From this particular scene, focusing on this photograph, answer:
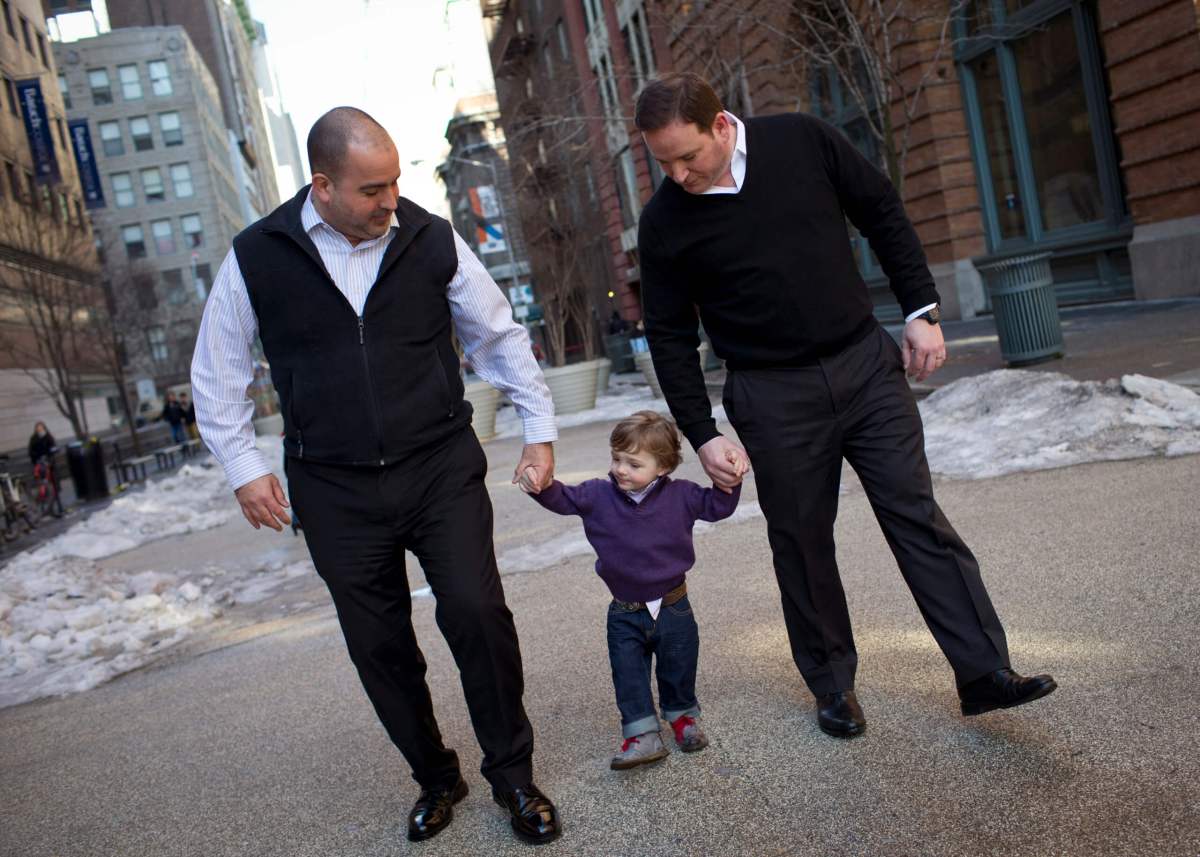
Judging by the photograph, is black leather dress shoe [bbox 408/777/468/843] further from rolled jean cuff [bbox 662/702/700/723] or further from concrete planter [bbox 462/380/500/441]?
concrete planter [bbox 462/380/500/441]

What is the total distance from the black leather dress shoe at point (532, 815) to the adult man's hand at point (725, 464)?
1094 mm

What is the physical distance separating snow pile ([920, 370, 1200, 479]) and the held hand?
5678 millimetres

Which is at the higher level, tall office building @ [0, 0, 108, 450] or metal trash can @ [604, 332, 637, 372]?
tall office building @ [0, 0, 108, 450]

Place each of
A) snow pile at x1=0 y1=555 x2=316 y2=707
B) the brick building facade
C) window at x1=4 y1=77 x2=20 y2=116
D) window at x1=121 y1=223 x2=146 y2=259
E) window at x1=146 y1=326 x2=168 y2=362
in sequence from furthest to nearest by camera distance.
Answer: window at x1=121 y1=223 x2=146 y2=259 < window at x1=146 y1=326 x2=168 y2=362 < window at x1=4 y1=77 x2=20 y2=116 < the brick building facade < snow pile at x1=0 y1=555 x2=316 y2=707

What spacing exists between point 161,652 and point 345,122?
5202 millimetres

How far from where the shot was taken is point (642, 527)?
384cm

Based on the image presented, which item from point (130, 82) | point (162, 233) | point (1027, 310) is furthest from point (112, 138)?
point (1027, 310)

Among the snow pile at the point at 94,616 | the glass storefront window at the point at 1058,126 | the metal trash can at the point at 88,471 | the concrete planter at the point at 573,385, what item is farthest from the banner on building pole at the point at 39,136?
the snow pile at the point at 94,616

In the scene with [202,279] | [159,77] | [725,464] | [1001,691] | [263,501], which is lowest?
[1001,691]

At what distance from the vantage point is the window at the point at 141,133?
298 feet

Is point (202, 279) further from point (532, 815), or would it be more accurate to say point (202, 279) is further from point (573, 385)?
point (532, 815)

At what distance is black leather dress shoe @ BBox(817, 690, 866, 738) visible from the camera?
3814 mm

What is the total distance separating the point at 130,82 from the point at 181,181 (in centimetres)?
839

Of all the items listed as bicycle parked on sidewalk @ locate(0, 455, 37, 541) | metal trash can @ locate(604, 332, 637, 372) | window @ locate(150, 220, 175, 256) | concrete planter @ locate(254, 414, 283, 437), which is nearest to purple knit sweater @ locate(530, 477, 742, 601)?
bicycle parked on sidewalk @ locate(0, 455, 37, 541)
